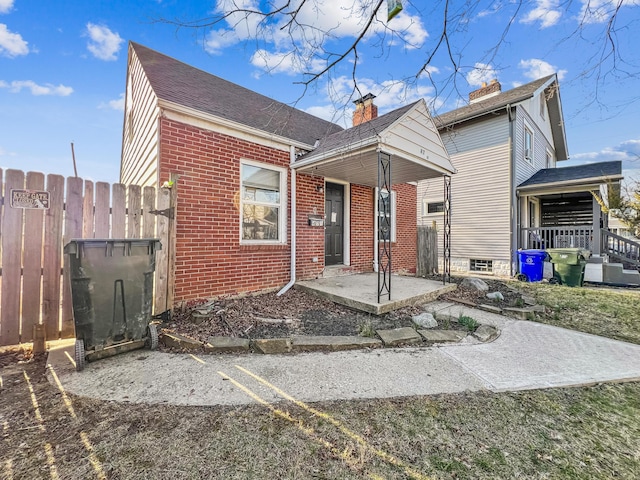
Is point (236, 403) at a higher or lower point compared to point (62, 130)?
lower

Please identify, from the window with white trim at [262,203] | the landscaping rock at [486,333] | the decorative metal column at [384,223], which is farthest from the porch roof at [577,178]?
the window with white trim at [262,203]

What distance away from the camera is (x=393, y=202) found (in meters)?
8.50

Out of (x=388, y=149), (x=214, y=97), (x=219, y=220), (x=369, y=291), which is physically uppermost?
(x=214, y=97)

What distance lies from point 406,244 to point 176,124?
718 cm

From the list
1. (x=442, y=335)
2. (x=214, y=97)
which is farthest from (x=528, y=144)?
(x=214, y=97)

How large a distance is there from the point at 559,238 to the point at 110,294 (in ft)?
43.2

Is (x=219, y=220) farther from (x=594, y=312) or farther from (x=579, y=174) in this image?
(x=579, y=174)

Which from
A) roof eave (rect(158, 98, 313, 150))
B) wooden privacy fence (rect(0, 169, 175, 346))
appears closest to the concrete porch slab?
roof eave (rect(158, 98, 313, 150))

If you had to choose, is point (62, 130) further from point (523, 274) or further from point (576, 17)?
point (523, 274)

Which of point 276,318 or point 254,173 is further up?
point 254,173

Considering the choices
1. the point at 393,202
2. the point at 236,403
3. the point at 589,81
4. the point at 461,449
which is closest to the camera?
the point at 461,449

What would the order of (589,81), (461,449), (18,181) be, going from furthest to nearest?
(18,181), (589,81), (461,449)

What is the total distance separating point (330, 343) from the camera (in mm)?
3420

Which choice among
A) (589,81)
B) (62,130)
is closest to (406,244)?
(589,81)
